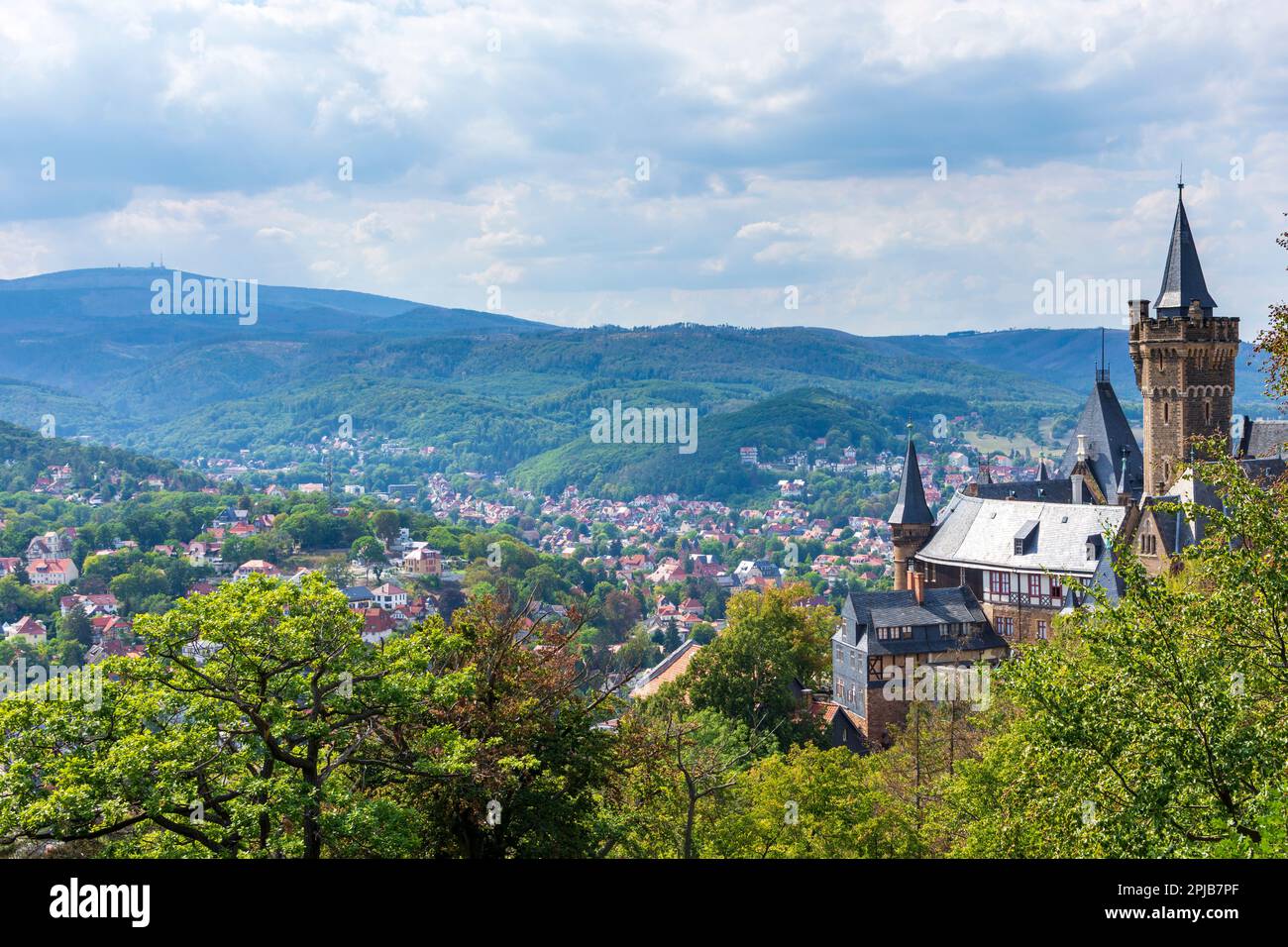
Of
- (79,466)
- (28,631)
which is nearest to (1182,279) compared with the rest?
(28,631)

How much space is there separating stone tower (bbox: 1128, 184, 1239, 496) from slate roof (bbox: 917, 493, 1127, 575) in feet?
11.7

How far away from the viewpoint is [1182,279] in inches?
2335

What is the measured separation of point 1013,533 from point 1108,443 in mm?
10445

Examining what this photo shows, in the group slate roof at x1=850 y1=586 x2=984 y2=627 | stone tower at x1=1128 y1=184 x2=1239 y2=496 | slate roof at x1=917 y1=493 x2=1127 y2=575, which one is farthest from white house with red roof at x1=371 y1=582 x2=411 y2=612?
stone tower at x1=1128 y1=184 x2=1239 y2=496

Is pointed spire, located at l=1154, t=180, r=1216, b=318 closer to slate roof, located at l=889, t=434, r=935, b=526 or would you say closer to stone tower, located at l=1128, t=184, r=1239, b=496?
stone tower, located at l=1128, t=184, r=1239, b=496

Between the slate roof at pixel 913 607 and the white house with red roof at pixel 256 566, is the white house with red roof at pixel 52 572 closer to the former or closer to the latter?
the white house with red roof at pixel 256 566

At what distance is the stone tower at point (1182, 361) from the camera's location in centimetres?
5869

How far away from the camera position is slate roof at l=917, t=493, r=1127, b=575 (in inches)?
2327

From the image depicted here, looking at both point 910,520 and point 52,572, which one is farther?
point 52,572

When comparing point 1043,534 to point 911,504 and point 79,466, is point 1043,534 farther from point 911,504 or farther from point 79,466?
point 79,466

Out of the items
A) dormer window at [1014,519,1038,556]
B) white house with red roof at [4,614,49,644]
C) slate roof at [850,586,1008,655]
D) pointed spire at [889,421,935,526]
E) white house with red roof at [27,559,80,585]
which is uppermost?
pointed spire at [889,421,935,526]

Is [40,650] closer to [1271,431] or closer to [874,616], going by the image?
[874,616]
